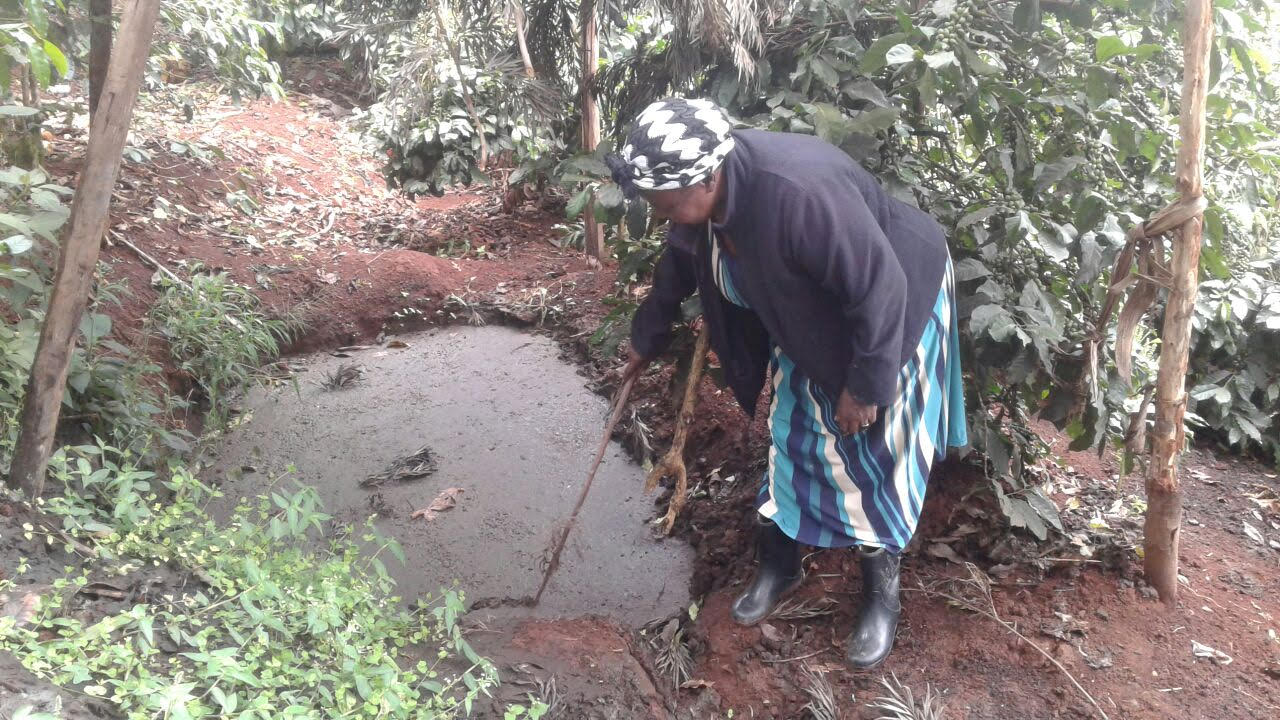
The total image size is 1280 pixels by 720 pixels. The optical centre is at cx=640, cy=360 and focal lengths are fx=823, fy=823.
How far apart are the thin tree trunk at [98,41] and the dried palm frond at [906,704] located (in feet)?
11.0

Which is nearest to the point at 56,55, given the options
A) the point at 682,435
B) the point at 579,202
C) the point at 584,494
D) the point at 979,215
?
the point at 579,202

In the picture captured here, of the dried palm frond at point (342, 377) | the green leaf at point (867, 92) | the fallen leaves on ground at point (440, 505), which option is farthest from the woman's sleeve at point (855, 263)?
the dried palm frond at point (342, 377)

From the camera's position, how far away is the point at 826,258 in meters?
1.81

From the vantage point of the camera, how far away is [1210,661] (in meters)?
2.26

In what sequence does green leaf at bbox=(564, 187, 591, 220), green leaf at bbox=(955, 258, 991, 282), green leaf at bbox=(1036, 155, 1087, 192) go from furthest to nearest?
green leaf at bbox=(564, 187, 591, 220)
green leaf at bbox=(955, 258, 991, 282)
green leaf at bbox=(1036, 155, 1087, 192)

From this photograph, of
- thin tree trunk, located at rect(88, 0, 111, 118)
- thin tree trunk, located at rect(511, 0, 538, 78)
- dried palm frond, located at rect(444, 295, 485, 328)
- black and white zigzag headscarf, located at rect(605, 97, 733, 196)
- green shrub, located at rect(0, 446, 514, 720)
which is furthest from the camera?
dried palm frond, located at rect(444, 295, 485, 328)

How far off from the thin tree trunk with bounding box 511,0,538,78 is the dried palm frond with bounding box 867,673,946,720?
3.20 m

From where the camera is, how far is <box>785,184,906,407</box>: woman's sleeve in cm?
179

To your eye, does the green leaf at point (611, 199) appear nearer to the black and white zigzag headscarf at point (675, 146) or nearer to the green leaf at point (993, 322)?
the black and white zigzag headscarf at point (675, 146)

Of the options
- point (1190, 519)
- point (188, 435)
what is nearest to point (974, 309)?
point (1190, 519)

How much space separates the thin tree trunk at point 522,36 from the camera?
3.86 meters

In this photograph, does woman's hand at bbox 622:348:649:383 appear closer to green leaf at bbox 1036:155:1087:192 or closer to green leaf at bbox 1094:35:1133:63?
green leaf at bbox 1036:155:1087:192

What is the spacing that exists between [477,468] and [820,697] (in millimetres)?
1932

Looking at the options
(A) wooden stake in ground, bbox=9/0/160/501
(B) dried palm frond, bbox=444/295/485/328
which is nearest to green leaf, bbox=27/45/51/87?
(A) wooden stake in ground, bbox=9/0/160/501
